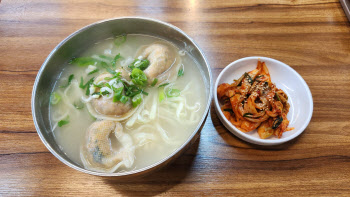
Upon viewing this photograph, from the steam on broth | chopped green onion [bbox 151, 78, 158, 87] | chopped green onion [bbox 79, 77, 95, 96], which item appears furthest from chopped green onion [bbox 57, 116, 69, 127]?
chopped green onion [bbox 151, 78, 158, 87]

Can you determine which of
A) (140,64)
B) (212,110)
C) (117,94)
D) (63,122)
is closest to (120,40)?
(140,64)

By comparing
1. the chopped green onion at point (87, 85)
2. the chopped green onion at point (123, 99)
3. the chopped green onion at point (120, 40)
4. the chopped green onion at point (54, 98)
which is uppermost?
the chopped green onion at point (120, 40)

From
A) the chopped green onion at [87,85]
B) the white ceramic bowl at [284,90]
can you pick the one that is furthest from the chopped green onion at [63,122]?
the white ceramic bowl at [284,90]

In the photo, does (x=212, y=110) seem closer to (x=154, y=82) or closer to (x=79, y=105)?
(x=154, y=82)

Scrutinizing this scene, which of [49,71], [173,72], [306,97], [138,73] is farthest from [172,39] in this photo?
[306,97]

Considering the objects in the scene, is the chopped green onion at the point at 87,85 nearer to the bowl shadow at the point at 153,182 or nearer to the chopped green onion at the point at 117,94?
the chopped green onion at the point at 117,94

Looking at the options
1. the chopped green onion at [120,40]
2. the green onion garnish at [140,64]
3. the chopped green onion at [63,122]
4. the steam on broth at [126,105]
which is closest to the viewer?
the steam on broth at [126,105]

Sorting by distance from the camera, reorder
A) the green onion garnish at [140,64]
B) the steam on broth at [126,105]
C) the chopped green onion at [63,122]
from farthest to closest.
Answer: the green onion garnish at [140,64], the chopped green onion at [63,122], the steam on broth at [126,105]

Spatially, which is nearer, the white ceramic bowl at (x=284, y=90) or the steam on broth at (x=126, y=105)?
the steam on broth at (x=126, y=105)
